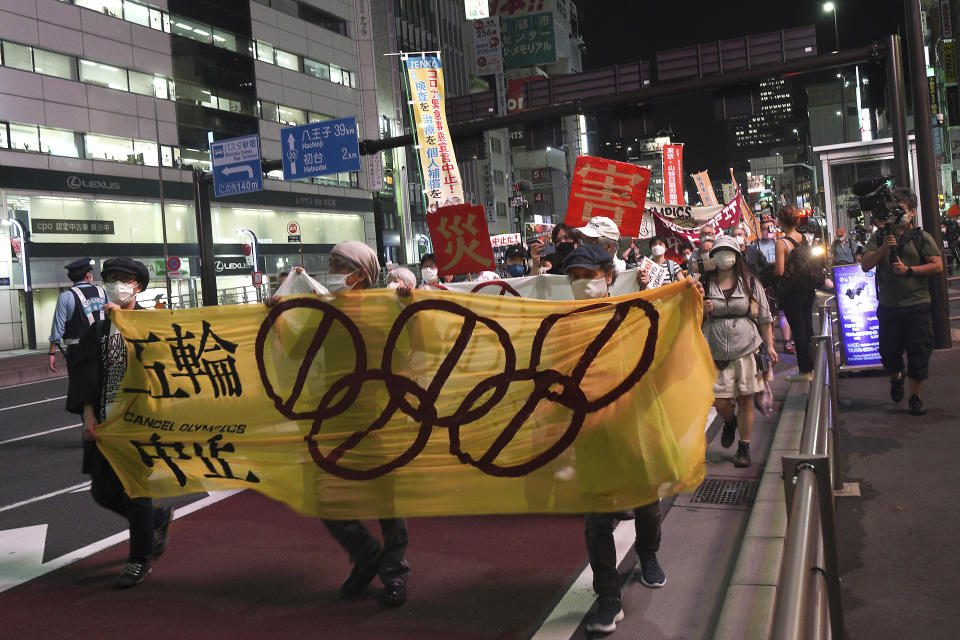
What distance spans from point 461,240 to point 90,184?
3292cm

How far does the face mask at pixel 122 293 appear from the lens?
17.6 ft

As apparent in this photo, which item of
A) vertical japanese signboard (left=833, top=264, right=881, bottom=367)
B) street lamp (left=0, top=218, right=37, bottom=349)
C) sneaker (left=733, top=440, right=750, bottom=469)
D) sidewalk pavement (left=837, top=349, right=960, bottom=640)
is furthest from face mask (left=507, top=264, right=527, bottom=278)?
street lamp (left=0, top=218, right=37, bottom=349)

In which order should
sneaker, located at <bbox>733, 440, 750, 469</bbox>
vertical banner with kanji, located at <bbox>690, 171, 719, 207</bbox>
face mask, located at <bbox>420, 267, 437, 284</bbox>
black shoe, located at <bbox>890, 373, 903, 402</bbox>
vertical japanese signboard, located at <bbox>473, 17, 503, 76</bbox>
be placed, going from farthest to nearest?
vertical japanese signboard, located at <bbox>473, 17, 503, 76</bbox> → vertical banner with kanji, located at <bbox>690, 171, 719, 207</bbox> → face mask, located at <bbox>420, 267, 437, 284</bbox> → black shoe, located at <bbox>890, 373, 903, 402</bbox> → sneaker, located at <bbox>733, 440, 750, 469</bbox>

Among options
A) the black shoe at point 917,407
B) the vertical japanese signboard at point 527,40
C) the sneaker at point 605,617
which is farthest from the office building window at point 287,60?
the sneaker at point 605,617

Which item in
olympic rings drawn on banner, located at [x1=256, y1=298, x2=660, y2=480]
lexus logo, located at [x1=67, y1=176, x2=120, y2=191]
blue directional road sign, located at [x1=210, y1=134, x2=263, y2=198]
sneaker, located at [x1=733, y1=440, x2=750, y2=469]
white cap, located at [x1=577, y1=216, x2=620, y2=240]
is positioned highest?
lexus logo, located at [x1=67, y1=176, x2=120, y2=191]

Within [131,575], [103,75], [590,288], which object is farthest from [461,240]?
[103,75]

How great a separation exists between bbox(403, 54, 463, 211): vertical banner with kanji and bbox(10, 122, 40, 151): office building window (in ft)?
71.3

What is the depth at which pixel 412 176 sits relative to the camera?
69.4 meters

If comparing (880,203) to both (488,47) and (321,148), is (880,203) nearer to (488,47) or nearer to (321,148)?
(321,148)

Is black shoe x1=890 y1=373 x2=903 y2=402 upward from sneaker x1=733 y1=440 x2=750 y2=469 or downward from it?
upward

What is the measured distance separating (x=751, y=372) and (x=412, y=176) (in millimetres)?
64381

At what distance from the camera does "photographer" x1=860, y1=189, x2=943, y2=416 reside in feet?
25.9

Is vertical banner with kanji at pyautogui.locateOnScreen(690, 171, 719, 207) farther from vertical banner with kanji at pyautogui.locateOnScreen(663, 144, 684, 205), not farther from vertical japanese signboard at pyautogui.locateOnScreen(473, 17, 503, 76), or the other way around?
vertical japanese signboard at pyautogui.locateOnScreen(473, 17, 503, 76)

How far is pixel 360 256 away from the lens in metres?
4.88
